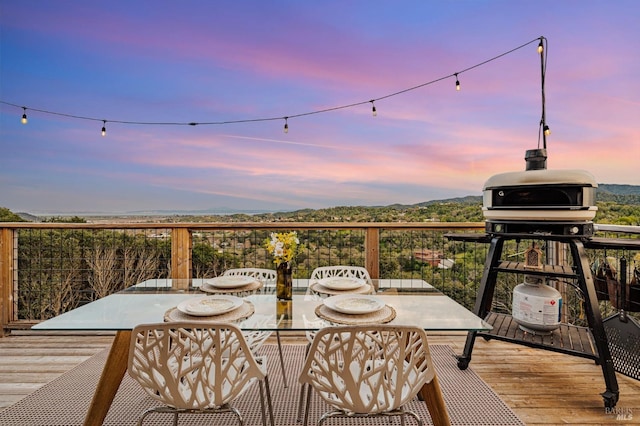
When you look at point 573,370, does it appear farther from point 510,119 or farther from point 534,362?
point 510,119

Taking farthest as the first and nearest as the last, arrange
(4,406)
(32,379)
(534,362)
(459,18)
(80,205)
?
(80,205) → (459,18) → (534,362) → (32,379) → (4,406)

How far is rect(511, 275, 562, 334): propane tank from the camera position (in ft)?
8.15

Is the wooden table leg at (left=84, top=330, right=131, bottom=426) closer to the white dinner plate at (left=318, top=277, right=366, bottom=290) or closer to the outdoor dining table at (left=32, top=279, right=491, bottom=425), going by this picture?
the outdoor dining table at (left=32, top=279, right=491, bottom=425)

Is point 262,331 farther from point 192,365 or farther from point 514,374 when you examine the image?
point 514,374

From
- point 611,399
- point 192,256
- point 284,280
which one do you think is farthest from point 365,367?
point 192,256

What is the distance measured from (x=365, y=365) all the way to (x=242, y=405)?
4.10 ft

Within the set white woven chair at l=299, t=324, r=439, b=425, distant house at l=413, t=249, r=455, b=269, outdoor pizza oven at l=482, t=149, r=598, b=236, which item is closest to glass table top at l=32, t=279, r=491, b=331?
white woven chair at l=299, t=324, r=439, b=425

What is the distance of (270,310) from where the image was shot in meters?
1.79

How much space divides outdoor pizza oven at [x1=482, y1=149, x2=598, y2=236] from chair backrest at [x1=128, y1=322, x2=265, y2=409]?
2.04 meters

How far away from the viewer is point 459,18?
3.79 m

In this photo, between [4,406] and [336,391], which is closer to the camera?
[336,391]

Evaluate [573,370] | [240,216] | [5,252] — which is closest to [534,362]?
[573,370]

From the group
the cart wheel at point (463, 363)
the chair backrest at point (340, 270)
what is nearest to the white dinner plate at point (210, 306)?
the chair backrest at point (340, 270)

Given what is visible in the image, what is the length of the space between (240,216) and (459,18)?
132 inches
